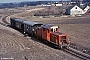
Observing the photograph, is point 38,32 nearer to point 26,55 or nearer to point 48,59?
point 26,55

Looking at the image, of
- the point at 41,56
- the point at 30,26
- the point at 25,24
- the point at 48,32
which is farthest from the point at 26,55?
the point at 25,24

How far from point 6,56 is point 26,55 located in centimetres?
199

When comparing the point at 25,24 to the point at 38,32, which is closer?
the point at 38,32

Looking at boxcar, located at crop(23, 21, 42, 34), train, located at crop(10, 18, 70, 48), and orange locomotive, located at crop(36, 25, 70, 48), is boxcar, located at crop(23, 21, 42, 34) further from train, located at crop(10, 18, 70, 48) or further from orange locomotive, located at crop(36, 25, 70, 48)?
orange locomotive, located at crop(36, 25, 70, 48)

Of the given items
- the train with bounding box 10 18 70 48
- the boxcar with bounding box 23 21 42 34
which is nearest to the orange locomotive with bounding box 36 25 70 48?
the train with bounding box 10 18 70 48

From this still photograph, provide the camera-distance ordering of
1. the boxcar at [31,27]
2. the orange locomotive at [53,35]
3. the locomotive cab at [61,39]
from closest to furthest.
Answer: the locomotive cab at [61,39] → the orange locomotive at [53,35] → the boxcar at [31,27]

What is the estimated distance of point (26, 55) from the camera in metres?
25.8

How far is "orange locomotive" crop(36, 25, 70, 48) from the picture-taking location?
29406 millimetres

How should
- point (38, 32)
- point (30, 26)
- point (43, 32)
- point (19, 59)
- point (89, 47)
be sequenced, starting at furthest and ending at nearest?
point (30, 26)
point (38, 32)
point (43, 32)
point (89, 47)
point (19, 59)

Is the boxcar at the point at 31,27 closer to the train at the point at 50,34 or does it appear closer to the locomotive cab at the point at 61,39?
the train at the point at 50,34

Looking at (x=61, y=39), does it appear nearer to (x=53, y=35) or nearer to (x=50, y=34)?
(x=53, y=35)

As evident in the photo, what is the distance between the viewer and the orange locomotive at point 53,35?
2941 cm

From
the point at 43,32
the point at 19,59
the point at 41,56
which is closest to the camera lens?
the point at 19,59

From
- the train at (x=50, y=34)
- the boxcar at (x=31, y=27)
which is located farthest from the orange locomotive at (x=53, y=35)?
the boxcar at (x=31, y=27)
